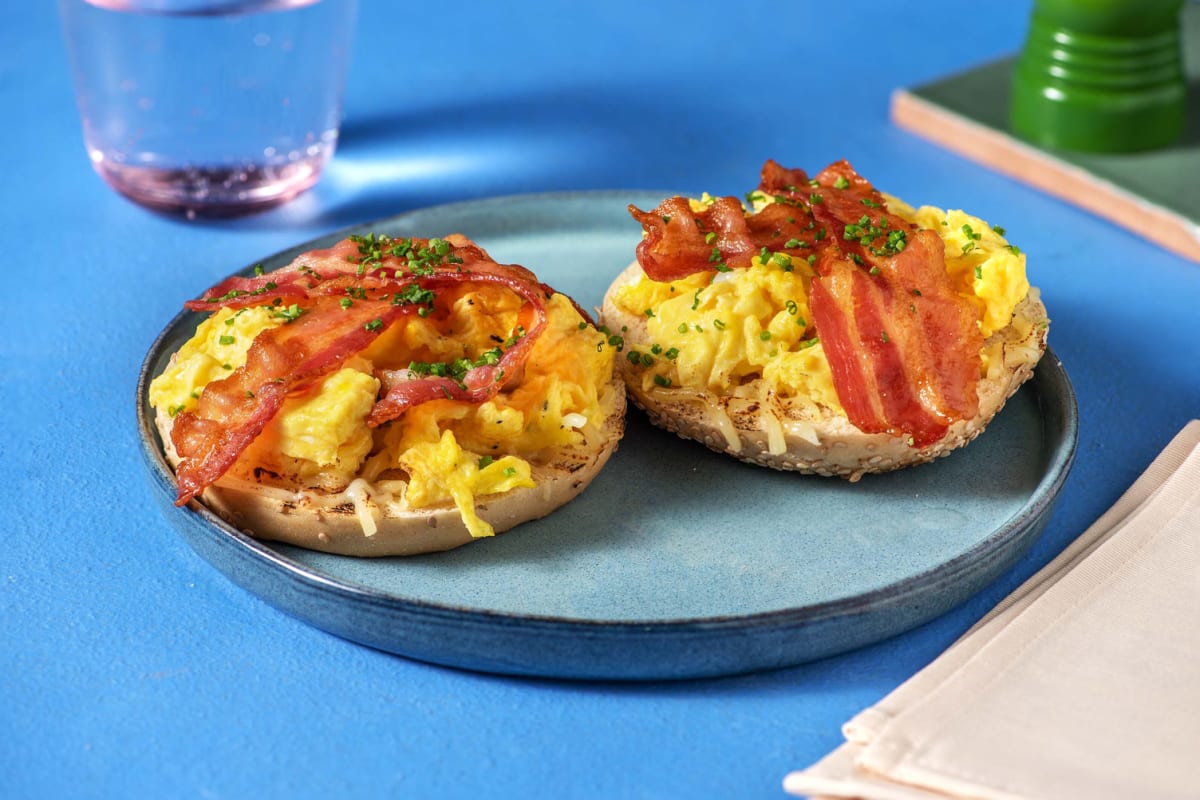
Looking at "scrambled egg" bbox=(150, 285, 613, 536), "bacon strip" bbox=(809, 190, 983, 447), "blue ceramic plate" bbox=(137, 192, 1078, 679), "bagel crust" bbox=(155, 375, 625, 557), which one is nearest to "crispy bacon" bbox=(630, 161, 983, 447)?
"bacon strip" bbox=(809, 190, 983, 447)

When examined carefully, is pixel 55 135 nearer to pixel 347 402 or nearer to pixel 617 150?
pixel 617 150

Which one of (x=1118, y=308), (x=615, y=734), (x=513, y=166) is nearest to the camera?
(x=615, y=734)

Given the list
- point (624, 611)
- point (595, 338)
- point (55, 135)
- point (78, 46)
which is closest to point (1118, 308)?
point (595, 338)

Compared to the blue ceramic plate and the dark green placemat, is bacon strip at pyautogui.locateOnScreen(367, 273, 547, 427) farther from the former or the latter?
the dark green placemat

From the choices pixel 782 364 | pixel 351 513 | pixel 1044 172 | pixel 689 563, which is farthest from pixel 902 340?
pixel 1044 172

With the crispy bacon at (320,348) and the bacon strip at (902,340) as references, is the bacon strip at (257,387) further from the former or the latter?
the bacon strip at (902,340)

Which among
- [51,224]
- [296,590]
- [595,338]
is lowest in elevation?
[51,224]

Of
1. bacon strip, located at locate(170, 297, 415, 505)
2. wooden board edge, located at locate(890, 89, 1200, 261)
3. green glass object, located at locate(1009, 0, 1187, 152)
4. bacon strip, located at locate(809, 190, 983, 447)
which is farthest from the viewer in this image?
green glass object, located at locate(1009, 0, 1187, 152)

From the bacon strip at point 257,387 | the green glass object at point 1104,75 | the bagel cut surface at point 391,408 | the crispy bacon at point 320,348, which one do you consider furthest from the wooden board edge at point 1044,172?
the bacon strip at point 257,387
